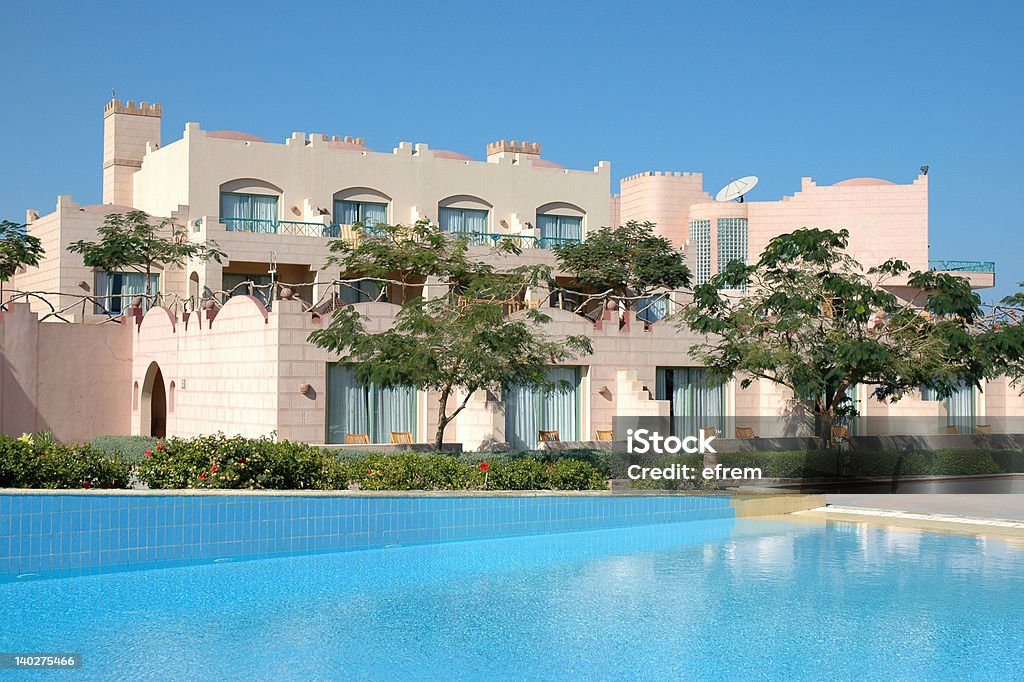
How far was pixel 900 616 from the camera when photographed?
1166 centimetres

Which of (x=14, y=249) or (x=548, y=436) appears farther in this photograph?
(x=14, y=249)

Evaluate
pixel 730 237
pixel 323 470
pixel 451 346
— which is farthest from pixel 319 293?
pixel 730 237

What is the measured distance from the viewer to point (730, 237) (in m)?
53.2

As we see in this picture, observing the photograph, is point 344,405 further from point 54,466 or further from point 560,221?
point 560,221

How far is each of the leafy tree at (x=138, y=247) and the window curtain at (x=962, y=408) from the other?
72.3 feet

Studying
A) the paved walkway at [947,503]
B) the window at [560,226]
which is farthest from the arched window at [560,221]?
the paved walkway at [947,503]

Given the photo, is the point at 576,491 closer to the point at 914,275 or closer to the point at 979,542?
the point at 979,542

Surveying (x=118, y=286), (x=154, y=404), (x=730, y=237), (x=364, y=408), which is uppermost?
(x=730, y=237)

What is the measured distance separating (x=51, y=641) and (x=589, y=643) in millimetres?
4946

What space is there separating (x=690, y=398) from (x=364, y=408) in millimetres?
8325

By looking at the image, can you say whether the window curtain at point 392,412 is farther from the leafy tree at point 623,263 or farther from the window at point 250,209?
the leafy tree at point 623,263

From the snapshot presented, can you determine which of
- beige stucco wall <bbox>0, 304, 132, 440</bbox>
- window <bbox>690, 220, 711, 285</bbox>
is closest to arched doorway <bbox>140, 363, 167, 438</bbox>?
beige stucco wall <bbox>0, 304, 132, 440</bbox>

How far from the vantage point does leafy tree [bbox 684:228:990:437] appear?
21516 millimetres

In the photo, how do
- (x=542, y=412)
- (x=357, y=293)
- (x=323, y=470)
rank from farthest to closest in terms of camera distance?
(x=357, y=293) < (x=542, y=412) < (x=323, y=470)
